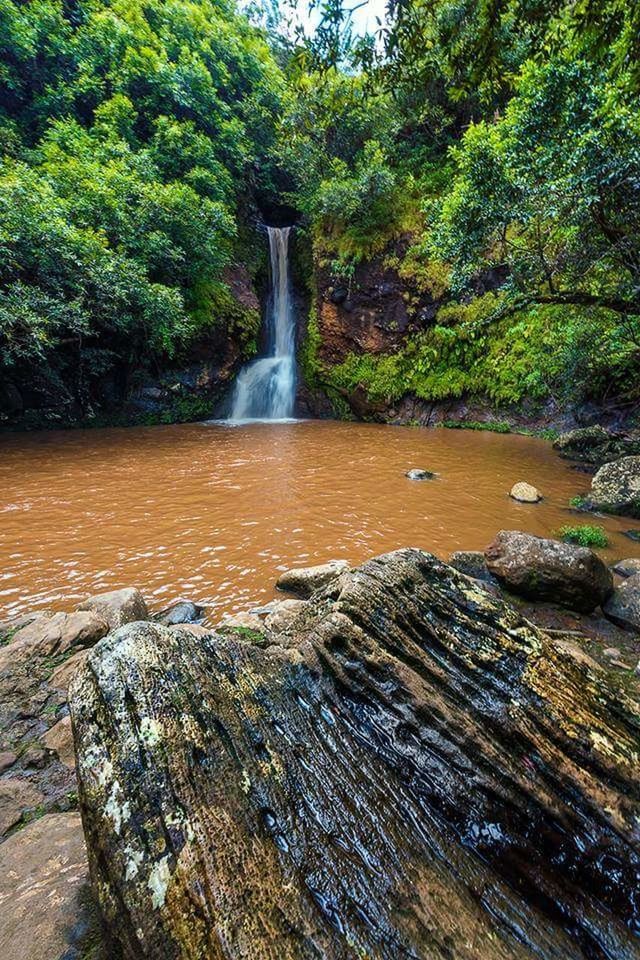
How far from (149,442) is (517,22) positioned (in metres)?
10.7

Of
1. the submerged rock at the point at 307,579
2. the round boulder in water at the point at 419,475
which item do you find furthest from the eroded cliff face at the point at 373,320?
the submerged rock at the point at 307,579

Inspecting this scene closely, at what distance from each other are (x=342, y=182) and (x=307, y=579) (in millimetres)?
17841

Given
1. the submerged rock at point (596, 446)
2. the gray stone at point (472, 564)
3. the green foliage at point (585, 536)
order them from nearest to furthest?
the gray stone at point (472, 564), the green foliage at point (585, 536), the submerged rock at point (596, 446)

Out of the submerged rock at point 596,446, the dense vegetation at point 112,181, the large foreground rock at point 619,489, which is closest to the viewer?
the large foreground rock at point 619,489

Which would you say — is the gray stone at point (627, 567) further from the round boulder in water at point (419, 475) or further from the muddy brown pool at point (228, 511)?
the round boulder in water at point (419, 475)

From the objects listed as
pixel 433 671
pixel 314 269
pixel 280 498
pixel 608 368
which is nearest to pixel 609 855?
pixel 433 671

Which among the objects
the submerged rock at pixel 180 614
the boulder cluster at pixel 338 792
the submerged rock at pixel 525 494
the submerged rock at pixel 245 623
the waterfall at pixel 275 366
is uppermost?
the waterfall at pixel 275 366

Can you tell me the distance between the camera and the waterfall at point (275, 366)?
17.3 meters

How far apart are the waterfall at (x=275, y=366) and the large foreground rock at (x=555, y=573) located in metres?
14.4

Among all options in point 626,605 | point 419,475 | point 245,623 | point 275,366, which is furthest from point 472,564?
point 275,366

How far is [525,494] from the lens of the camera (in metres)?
6.55

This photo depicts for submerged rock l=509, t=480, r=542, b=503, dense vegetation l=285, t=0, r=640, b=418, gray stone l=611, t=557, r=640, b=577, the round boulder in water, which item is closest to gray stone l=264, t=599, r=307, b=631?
dense vegetation l=285, t=0, r=640, b=418

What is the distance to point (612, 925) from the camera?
1217 mm

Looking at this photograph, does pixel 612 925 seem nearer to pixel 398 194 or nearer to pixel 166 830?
pixel 166 830
